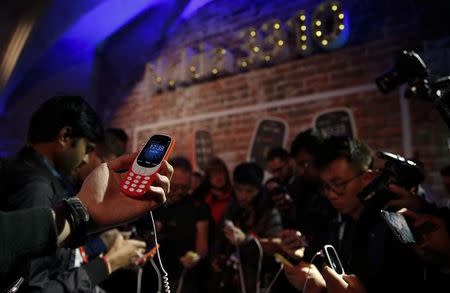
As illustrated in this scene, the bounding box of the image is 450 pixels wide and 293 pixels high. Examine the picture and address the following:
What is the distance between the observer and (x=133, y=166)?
3.07 ft

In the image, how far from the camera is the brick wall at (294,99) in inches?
136

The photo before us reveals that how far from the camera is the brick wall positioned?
11.3 ft

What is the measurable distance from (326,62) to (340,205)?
2.43 metres

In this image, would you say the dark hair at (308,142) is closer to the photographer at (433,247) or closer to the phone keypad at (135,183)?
Result: the photographer at (433,247)

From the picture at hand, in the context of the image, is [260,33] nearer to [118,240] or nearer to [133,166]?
[118,240]

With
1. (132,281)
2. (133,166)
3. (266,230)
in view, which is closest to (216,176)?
(266,230)

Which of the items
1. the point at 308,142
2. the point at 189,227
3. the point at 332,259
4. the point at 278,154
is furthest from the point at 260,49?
the point at 332,259

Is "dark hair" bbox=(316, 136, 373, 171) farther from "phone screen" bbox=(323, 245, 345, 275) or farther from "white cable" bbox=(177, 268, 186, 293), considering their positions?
"white cable" bbox=(177, 268, 186, 293)

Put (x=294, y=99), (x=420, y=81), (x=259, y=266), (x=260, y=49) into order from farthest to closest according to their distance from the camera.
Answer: (x=260, y=49) → (x=294, y=99) → (x=259, y=266) → (x=420, y=81)

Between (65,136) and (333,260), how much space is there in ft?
3.58

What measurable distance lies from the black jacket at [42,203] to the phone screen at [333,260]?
0.87 m

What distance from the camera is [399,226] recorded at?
1250 mm

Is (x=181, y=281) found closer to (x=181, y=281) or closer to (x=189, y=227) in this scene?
(x=181, y=281)

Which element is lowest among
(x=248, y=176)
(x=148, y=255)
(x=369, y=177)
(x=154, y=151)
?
(x=148, y=255)
